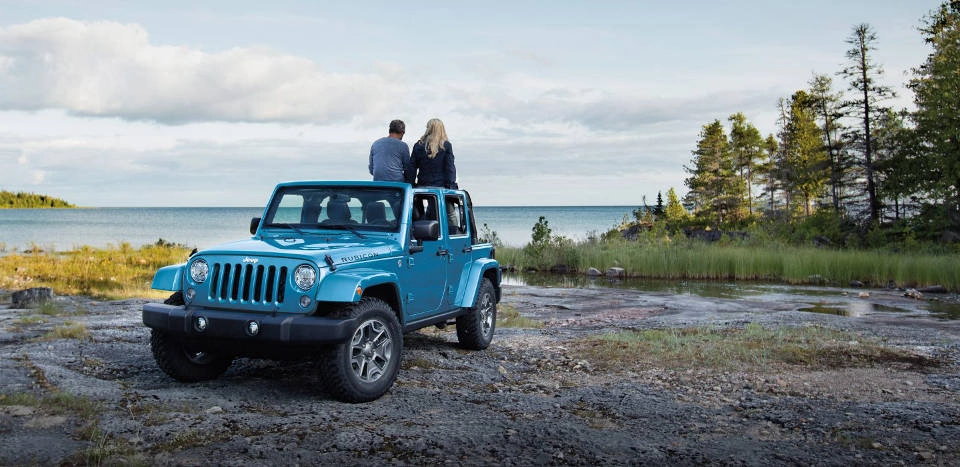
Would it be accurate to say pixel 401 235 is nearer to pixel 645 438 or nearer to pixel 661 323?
pixel 645 438

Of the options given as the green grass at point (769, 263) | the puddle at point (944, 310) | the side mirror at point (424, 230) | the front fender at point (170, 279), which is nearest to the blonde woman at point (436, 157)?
the side mirror at point (424, 230)

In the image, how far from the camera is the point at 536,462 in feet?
15.0

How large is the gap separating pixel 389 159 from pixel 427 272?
203 cm

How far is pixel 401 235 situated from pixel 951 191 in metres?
35.7

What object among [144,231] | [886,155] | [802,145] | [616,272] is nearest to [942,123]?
[886,155]

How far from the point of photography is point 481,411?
5824 millimetres

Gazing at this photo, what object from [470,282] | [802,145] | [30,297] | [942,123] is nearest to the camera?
[470,282]

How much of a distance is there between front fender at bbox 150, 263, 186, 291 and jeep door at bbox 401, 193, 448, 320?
2.02m

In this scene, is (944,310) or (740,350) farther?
(944,310)

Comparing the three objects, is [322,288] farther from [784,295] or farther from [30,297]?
[784,295]

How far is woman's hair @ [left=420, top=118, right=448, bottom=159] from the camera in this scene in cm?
910

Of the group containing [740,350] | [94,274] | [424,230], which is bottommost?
[740,350]

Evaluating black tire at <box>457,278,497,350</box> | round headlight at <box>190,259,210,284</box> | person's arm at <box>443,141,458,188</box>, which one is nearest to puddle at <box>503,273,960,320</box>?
black tire at <box>457,278,497,350</box>

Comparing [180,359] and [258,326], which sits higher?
[258,326]
